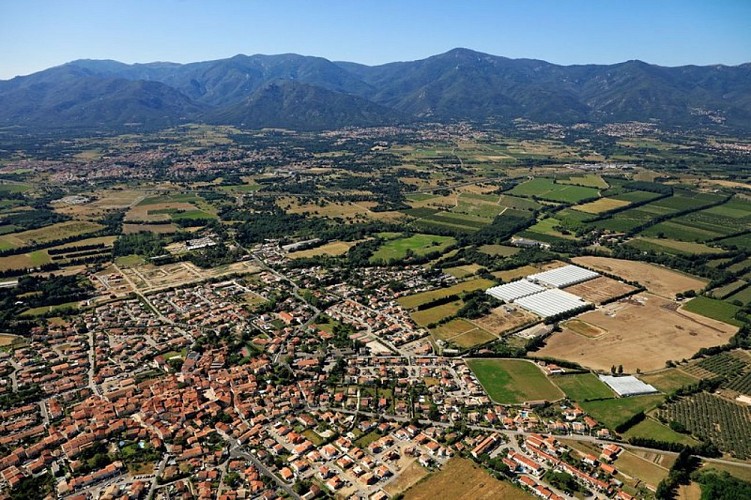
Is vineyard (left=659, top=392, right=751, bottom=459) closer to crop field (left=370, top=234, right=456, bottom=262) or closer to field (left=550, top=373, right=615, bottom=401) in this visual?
field (left=550, top=373, right=615, bottom=401)

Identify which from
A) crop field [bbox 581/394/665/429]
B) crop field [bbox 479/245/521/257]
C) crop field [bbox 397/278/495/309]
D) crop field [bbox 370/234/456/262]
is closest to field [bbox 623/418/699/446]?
crop field [bbox 581/394/665/429]

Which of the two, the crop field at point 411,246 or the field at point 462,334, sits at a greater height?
the crop field at point 411,246

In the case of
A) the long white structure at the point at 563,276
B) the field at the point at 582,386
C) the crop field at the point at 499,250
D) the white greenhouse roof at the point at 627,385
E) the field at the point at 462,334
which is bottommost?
the field at the point at 582,386

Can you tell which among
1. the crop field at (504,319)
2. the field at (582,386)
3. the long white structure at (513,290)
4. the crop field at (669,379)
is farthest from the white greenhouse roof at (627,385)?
the long white structure at (513,290)

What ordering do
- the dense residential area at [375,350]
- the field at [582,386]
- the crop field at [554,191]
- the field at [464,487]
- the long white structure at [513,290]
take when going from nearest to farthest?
the field at [464,487] < the dense residential area at [375,350] < the field at [582,386] < the long white structure at [513,290] < the crop field at [554,191]

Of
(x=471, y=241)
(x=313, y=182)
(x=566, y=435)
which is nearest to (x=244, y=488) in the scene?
(x=566, y=435)

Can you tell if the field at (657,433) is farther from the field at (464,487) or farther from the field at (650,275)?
the field at (650,275)
